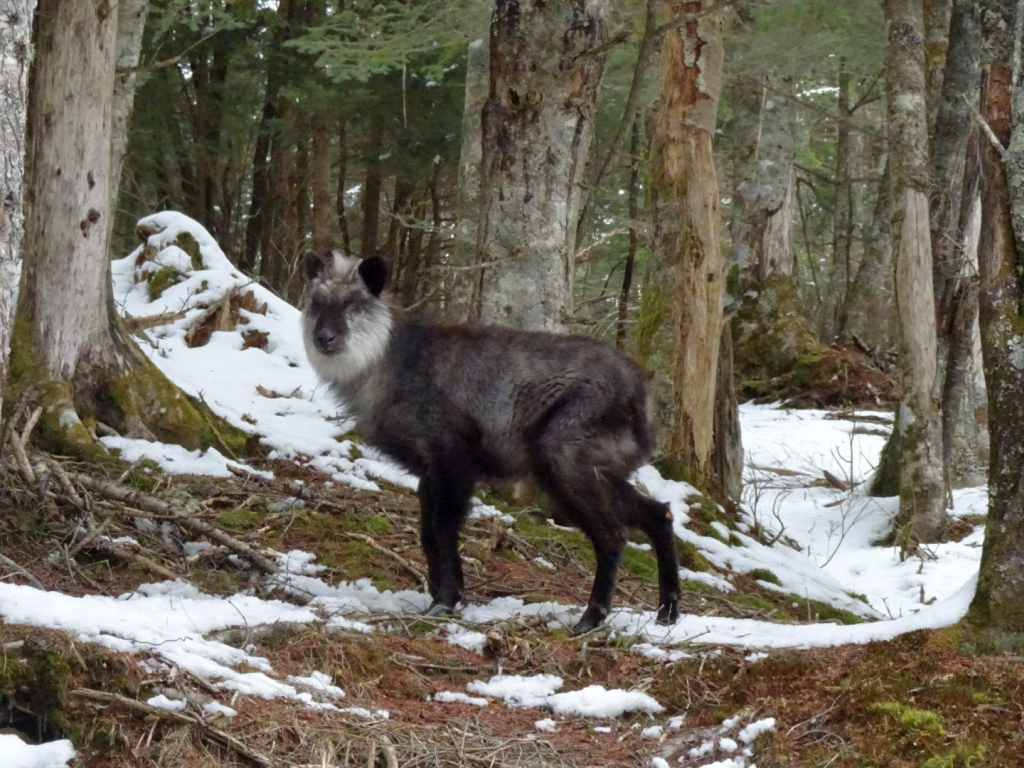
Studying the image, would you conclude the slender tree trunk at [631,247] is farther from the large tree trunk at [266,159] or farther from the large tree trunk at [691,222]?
the large tree trunk at [266,159]

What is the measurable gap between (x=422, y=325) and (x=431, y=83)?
37.2ft

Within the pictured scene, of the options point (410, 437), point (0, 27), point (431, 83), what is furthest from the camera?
point (431, 83)

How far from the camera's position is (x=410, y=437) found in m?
5.93

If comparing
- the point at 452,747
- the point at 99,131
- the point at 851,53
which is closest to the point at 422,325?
the point at 99,131

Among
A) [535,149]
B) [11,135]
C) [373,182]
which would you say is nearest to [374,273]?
[535,149]

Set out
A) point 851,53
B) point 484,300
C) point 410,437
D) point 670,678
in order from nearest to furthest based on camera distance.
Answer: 1. point 670,678
2. point 410,437
3. point 484,300
4. point 851,53

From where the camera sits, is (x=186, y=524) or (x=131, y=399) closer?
(x=186, y=524)

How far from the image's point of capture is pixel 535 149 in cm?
723

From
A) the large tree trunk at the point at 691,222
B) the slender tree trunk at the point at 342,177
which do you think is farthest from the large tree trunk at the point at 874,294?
the large tree trunk at the point at 691,222

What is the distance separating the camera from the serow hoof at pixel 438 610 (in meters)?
5.66

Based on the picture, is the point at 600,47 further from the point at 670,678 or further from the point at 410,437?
the point at 670,678

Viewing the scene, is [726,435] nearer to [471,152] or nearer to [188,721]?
[471,152]

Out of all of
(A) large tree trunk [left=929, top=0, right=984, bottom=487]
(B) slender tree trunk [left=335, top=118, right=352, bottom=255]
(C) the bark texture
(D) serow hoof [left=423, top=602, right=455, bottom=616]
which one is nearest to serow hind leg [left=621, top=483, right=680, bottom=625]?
(D) serow hoof [left=423, top=602, right=455, bottom=616]

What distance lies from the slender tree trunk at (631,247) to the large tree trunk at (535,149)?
145 cm
